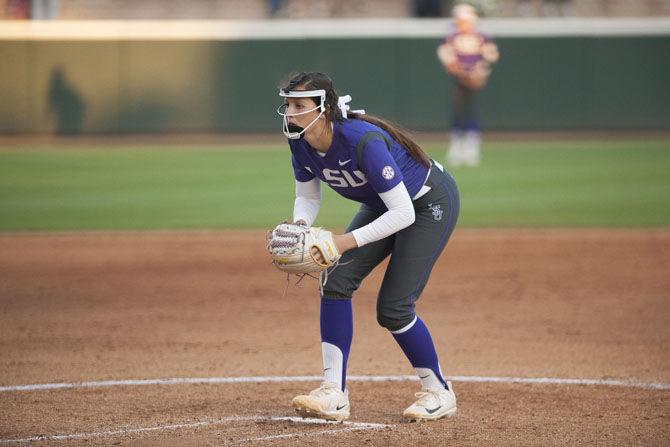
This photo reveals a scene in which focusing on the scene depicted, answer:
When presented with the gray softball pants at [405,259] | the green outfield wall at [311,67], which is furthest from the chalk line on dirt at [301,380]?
the green outfield wall at [311,67]

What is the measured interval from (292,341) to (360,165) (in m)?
2.51

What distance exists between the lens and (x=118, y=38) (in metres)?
21.2

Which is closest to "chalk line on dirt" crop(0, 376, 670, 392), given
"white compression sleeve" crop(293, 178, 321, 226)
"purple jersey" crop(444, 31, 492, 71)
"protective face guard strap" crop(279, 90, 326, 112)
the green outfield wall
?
"white compression sleeve" crop(293, 178, 321, 226)

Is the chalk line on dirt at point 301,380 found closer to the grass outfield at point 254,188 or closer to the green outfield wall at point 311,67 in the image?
the grass outfield at point 254,188

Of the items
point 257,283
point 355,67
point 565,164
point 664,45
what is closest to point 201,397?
point 257,283

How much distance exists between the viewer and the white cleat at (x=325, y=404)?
4.95 metres

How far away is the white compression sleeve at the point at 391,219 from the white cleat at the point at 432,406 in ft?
2.93

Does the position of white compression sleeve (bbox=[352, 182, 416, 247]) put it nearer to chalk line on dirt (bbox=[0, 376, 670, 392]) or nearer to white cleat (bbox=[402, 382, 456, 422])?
white cleat (bbox=[402, 382, 456, 422])

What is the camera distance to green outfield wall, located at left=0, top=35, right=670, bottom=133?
21203 mm

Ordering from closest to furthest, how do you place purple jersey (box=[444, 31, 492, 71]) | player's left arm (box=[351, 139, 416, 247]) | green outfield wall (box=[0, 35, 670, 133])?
player's left arm (box=[351, 139, 416, 247])
purple jersey (box=[444, 31, 492, 71])
green outfield wall (box=[0, 35, 670, 133])

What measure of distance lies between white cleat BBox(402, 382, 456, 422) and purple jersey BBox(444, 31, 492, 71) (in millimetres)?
12610

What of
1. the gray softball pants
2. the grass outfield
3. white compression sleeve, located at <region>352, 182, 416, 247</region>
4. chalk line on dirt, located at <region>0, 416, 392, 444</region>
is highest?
white compression sleeve, located at <region>352, 182, 416, 247</region>

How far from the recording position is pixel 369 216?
206 inches

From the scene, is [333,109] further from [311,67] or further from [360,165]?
[311,67]
